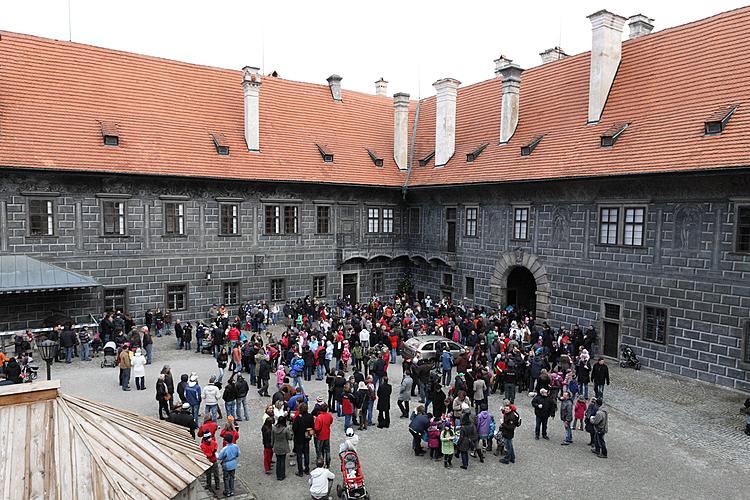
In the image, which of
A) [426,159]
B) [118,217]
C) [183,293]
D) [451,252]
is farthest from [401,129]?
[118,217]

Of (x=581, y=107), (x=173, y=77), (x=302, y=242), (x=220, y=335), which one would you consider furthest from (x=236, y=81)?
(x=581, y=107)

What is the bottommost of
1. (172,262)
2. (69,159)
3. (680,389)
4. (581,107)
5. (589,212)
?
(680,389)

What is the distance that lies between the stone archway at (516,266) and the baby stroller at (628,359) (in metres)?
3.82

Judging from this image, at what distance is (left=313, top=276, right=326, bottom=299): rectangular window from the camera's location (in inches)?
1151

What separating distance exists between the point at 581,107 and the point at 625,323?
Answer: 9684 mm

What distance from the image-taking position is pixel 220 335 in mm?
20109

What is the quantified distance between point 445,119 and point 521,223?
7.69 m

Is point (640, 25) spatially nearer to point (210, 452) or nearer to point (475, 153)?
point (475, 153)

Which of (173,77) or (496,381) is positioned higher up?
(173,77)

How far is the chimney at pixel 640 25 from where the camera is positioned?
26.4 m

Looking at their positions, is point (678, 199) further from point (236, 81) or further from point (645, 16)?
point (236, 81)

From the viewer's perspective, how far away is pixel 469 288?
1103 inches

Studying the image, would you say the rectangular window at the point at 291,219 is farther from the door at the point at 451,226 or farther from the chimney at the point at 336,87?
the chimney at the point at 336,87

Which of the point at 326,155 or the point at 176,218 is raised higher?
the point at 326,155
